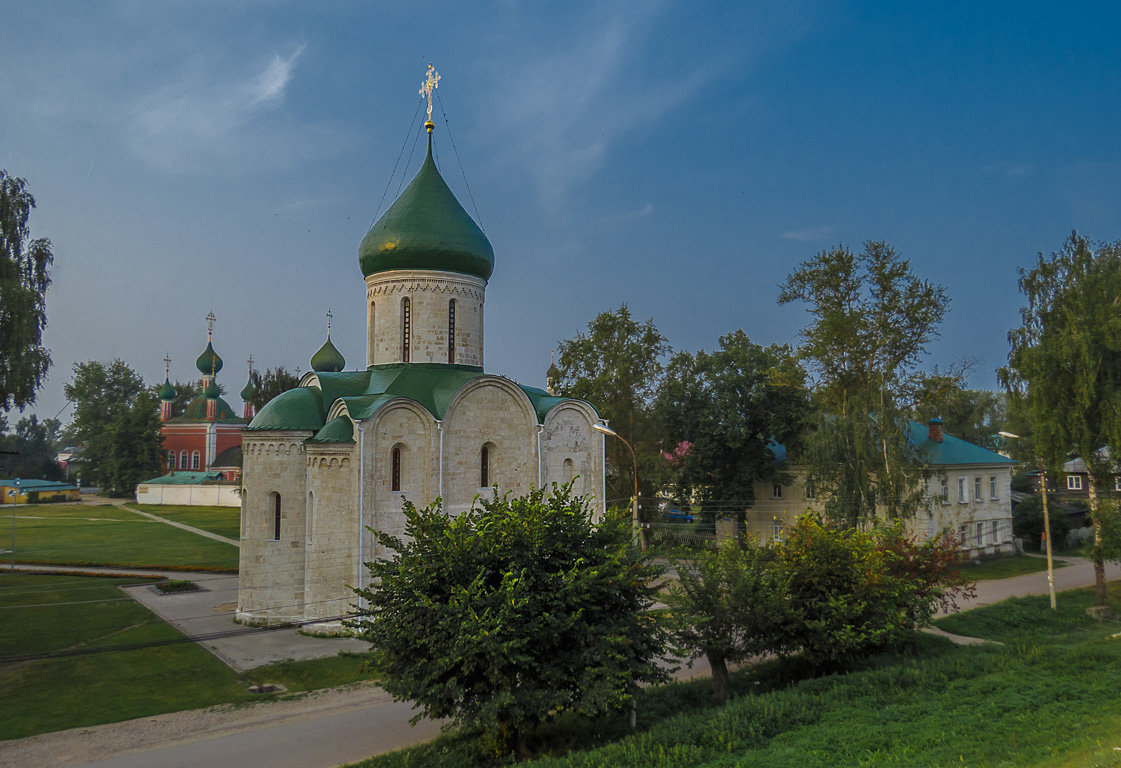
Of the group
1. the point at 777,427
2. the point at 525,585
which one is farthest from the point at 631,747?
the point at 777,427

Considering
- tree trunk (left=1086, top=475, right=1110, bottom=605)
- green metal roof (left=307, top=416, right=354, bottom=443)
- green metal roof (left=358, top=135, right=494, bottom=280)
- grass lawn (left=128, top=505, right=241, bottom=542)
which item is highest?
green metal roof (left=358, top=135, right=494, bottom=280)

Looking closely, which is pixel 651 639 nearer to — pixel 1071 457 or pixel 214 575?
pixel 1071 457

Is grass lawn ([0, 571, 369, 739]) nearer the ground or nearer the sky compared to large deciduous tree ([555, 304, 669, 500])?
nearer the ground

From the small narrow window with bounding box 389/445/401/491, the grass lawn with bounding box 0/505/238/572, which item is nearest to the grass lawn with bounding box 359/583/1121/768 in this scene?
the small narrow window with bounding box 389/445/401/491

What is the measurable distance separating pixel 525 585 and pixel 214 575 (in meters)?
20.9

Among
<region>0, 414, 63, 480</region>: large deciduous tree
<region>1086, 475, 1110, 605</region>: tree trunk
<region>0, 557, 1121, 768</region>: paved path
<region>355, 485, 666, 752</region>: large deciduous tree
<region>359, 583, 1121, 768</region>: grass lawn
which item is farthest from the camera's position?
<region>0, 414, 63, 480</region>: large deciduous tree

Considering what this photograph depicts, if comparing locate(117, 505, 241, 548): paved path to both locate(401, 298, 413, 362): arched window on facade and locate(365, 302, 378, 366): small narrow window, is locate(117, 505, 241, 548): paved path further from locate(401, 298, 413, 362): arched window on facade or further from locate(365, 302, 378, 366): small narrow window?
locate(401, 298, 413, 362): arched window on facade

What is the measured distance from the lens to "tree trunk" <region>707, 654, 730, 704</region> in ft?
40.5

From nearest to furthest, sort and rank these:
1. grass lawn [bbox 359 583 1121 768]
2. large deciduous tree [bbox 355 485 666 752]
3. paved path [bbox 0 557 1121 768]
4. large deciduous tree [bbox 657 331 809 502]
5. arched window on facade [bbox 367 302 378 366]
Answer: grass lawn [bbox 359 583 1121 768] → large deciduous tree [bbox 355 485 666 752] → paved path [bbox 0 557 1121 768] → arched window on facade [bbox 367 302 378 366] → large deciduous tree [bbox 657 331 809 502]

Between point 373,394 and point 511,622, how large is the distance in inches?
434

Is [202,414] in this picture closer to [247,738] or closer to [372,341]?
[372,341]

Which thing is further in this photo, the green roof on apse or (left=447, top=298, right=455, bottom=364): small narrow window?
(left=447, top=298, right=455, bottom=364): small narrow window

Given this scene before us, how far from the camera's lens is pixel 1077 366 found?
60.5ft

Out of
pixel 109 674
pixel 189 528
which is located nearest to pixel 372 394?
pixel 109 674
